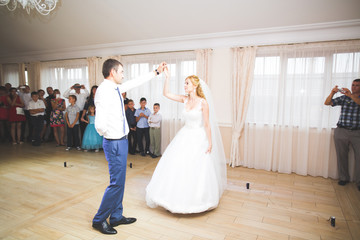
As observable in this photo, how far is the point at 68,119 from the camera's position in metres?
6.52

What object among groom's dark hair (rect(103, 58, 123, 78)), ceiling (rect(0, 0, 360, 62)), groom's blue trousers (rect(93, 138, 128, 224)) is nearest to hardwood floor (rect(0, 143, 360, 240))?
groom's blue trousers (rect(93, 138, 128, 224))

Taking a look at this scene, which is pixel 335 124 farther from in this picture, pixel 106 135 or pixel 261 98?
pixel 106 135

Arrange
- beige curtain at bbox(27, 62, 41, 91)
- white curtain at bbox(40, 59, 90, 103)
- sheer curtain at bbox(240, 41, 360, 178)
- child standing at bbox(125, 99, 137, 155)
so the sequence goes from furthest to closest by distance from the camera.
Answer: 1. beige curtain at bbox(27, 62, 41, 91)
2. white curtain at bbox(40, 59, 90, 103)
3. child standing at bbox(125, 99, 137, 155)
4. sheer curtain at bbox(240, 41, 360, 178)

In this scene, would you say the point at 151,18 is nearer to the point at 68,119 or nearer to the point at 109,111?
the point at 109,111

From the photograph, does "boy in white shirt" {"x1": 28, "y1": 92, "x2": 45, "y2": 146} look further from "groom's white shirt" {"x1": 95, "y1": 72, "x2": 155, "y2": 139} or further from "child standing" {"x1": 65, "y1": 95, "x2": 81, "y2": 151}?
"groom's white shirt" {"x1": 95, "y1": 72, "x2": 155, "y2": 139}

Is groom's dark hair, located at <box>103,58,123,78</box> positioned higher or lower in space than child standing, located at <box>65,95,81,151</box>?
higher

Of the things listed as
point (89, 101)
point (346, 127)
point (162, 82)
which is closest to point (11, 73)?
point (89, 101)

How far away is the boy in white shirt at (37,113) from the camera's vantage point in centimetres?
672

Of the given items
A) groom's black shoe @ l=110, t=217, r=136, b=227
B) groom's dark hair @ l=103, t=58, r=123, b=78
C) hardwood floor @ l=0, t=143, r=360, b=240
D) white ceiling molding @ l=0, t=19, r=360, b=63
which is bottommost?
hardwood floor @ l=0, t=143, r=360, b=240

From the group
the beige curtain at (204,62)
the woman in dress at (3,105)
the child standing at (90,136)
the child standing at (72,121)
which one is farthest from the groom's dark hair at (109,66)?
the woman in dress at (3,105)

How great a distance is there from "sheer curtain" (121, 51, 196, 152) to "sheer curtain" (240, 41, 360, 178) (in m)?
1.64

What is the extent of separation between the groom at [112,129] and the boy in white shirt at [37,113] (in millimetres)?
5385

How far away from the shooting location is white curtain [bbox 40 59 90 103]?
7.16 meters

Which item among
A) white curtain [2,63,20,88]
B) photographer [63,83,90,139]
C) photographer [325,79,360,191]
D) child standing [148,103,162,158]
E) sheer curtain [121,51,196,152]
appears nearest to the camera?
photographer [325,79,360,191]
